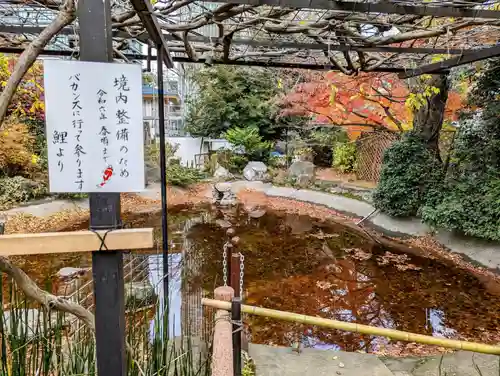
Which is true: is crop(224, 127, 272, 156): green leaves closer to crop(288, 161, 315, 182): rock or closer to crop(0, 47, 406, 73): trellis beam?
crop(288, 161, 315, 182): rock

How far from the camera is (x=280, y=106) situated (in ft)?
39.9

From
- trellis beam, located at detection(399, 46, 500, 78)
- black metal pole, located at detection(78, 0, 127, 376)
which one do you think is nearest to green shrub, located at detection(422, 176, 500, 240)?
trellis beam, located at detection(399, 46, 500, 78)

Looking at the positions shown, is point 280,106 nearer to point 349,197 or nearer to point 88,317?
point 349,197

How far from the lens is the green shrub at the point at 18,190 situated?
24.2 feet

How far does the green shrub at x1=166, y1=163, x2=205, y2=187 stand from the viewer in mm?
10844

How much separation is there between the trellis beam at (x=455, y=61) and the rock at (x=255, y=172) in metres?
6.79

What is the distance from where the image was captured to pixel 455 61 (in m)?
4.43

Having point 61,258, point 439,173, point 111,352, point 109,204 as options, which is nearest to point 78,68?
point 109,204

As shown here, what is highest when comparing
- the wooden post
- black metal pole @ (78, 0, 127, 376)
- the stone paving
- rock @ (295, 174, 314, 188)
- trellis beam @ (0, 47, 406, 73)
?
trellis beam @ (0, 47, 406, 73)

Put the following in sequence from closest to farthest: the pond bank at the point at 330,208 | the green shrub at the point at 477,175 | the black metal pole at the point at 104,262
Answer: the black metal pole at the point at 104,262
the green shrub at the point at 477,175
the pond bank at the point at 330,208

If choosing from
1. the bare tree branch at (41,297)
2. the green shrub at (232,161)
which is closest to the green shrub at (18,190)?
the green shrub at (232,161)

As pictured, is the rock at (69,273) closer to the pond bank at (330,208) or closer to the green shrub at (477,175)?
the pond bank at (330,208)

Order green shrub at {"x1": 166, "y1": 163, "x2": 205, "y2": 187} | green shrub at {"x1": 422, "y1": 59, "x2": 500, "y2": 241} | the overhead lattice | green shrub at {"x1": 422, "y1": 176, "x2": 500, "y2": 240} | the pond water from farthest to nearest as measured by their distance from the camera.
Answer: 1. green shrub at {"x1": 166, "y1": 163, "x2": 205, "y2": 187}
2. green shrub at {"x1": 422, "y1": 59, "x2": 500, "y2": 241}
3. green shrub at {"x1": 422, "y1": 176, "x2": 500, "y2": 240}
4. the pond water
5. the overhead lattice

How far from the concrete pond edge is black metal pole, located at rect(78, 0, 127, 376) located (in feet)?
17.4
